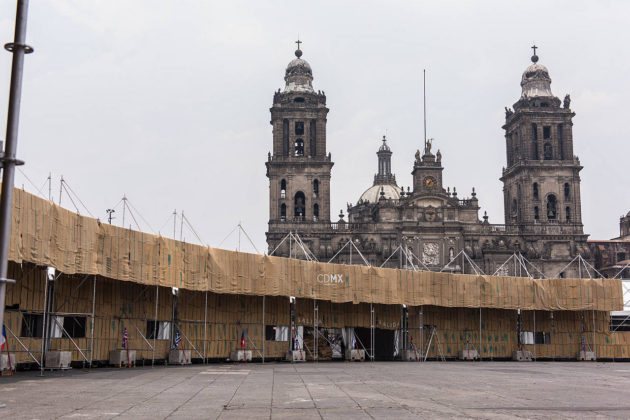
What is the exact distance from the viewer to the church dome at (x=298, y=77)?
93.0m

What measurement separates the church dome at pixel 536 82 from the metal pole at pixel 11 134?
87070 millimetres

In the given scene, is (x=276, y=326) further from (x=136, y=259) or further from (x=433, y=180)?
(x=433, y=180)

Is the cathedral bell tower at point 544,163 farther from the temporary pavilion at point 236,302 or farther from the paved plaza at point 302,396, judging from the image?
the paved plaza at point 302,396

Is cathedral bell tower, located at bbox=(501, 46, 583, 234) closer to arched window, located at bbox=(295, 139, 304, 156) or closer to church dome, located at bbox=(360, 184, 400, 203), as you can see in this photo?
arched window, located at bbox=(295, 139, 304, 156)

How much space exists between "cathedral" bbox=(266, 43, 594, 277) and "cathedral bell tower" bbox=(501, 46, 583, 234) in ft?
0.39

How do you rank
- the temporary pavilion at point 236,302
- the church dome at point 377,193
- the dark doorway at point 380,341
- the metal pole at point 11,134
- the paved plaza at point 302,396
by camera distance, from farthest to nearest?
the church dome at point 377,193
the dark doorway at point 380,341
the temporary pavilion at point 236,302
the paved plaza at point 302,396
the metal pole at point 11,134

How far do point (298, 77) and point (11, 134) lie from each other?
8087cm

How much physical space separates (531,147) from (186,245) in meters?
65.0

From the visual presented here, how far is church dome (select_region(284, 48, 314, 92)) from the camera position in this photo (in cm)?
9300

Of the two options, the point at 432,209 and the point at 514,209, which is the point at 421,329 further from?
the point at 514,209

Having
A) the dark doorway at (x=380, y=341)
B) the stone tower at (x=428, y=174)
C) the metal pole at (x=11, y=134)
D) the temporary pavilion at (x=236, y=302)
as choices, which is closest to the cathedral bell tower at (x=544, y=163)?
the stone tower at (x=428, y=174)

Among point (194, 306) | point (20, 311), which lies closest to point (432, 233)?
point (194, 306)

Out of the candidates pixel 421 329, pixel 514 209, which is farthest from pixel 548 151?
pixel 421 329

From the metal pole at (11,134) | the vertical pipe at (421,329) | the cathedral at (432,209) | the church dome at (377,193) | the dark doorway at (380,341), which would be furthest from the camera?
the church dome at (377,193)
